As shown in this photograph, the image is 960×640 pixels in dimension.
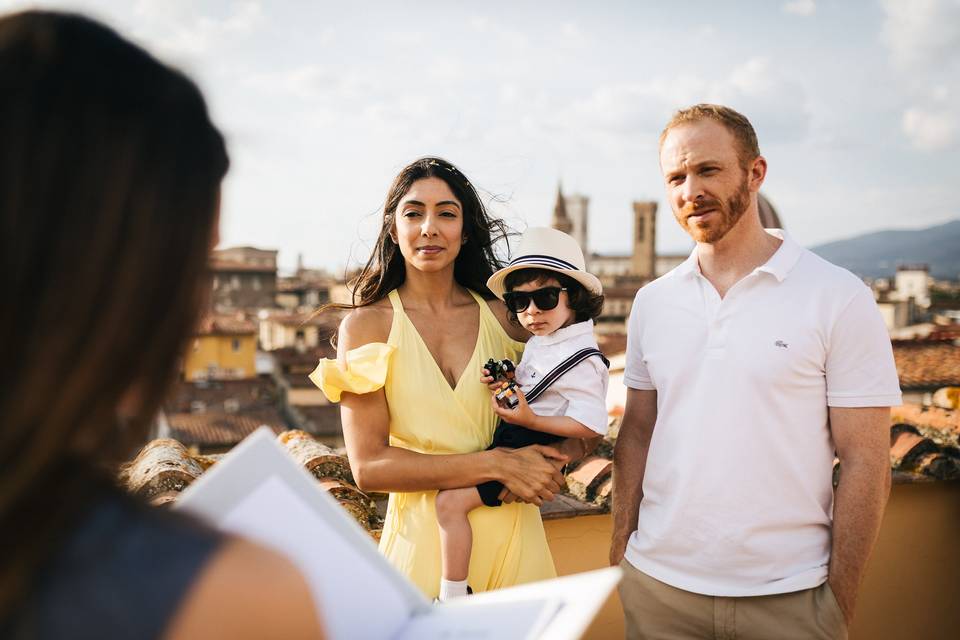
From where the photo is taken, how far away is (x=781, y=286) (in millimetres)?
1997

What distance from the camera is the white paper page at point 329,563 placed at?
896 mm

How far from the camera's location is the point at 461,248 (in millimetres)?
2418

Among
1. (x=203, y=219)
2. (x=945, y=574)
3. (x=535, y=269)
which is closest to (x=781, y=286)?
(x=535, y=269)

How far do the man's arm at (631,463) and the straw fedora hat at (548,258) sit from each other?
1.18 ft

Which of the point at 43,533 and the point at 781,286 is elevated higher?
the point at 781,286

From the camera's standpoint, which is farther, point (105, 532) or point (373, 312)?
point (373, 312)

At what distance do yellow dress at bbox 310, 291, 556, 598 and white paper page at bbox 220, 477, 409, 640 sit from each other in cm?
109

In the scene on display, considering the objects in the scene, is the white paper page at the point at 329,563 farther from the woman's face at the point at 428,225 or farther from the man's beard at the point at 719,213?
the man's beard at the point at 719,213

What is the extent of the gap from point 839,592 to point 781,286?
30.5 inches

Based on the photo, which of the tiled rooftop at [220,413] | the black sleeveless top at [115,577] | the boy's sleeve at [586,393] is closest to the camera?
the black sleeveless top at [115,577]

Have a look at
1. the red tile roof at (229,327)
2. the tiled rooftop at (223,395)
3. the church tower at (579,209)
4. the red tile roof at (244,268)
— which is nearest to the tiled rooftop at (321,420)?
the tiled rooftop at (223,395)

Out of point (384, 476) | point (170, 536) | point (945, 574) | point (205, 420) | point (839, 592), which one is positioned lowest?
point (205, 420)

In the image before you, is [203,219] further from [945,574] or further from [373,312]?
[945,574]

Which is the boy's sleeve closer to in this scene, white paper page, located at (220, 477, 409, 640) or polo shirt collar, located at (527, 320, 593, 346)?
polo shirt collar, located at (527, 320, 593, 346)
